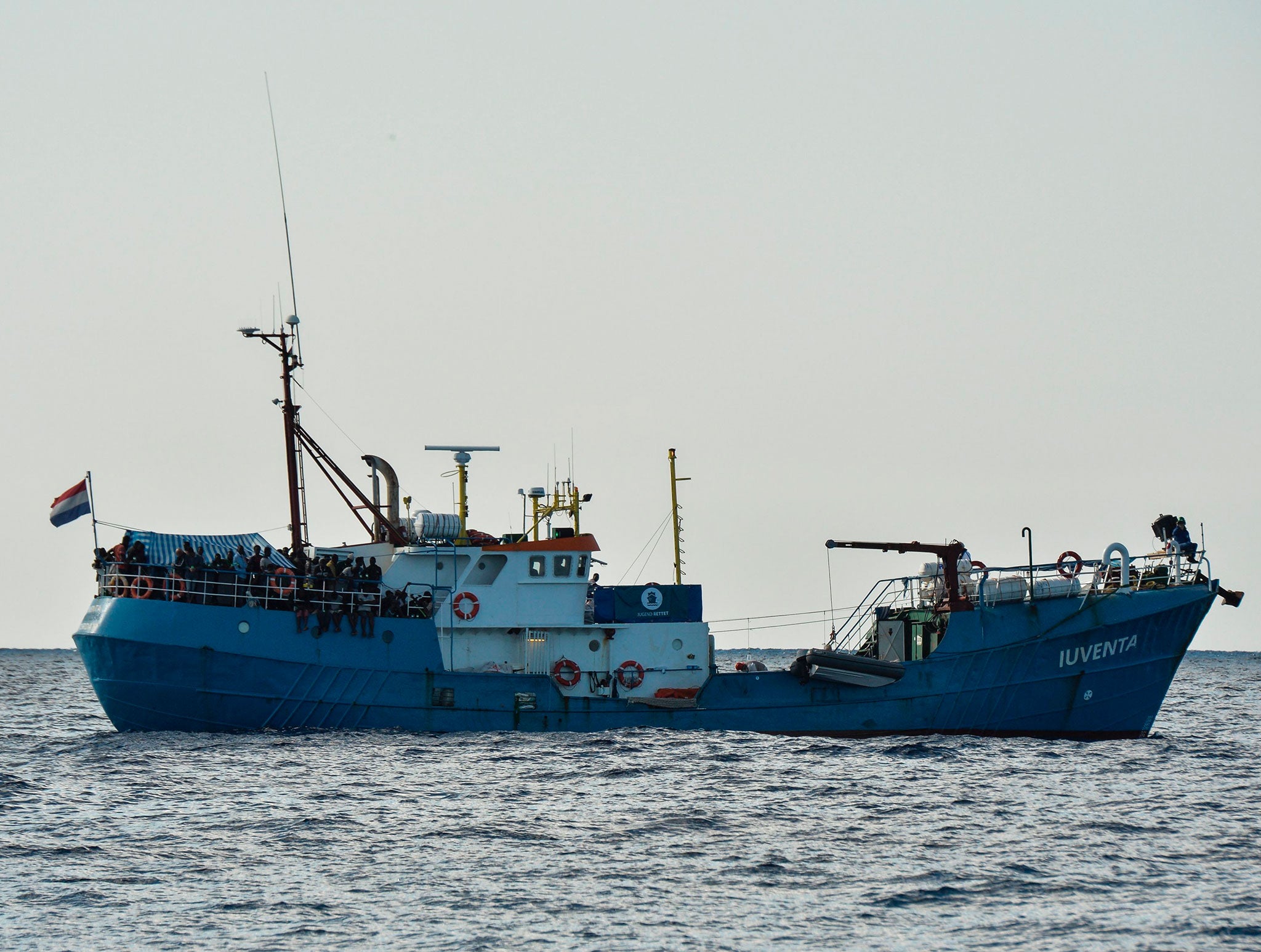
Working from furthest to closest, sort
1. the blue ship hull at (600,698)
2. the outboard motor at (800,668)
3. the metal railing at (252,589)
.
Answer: the outboard motor at (800,668)
the metal railing at (252,589)
the blue ship hull at (600,698)

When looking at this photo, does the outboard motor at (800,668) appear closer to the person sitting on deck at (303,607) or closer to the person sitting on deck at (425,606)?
the person sitting on deck at (425,606)

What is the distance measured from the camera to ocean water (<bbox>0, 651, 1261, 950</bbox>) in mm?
15484

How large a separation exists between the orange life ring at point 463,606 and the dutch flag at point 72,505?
8.36m

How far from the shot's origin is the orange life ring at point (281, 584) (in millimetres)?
29766

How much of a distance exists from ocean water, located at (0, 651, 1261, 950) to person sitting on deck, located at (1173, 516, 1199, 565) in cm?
455

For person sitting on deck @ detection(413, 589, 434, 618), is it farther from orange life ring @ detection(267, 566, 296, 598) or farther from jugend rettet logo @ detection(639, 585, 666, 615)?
jugend rettet logo @ detection(639, 585, 666, 615)

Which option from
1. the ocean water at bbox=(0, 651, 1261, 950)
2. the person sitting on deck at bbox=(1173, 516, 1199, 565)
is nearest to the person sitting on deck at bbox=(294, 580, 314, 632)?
the ocean water at bbox=(0, 651, 1261, 950)

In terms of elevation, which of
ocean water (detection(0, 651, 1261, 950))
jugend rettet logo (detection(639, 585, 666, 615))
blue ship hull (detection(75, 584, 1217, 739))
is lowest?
ocean water (detection(0, 651, 1261, 950))

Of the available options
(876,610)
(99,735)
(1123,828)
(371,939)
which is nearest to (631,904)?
(371,939)

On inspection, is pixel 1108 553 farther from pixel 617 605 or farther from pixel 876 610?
pixel 617 605

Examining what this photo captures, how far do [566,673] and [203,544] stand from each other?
8.84 metres

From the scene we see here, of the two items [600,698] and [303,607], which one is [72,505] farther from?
[600,698]

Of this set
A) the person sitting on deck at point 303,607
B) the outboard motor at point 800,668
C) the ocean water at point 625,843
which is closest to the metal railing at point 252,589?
the person sitting on deck at point 303,607

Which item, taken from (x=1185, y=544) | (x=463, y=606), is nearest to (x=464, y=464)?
(x=463, y=606)
